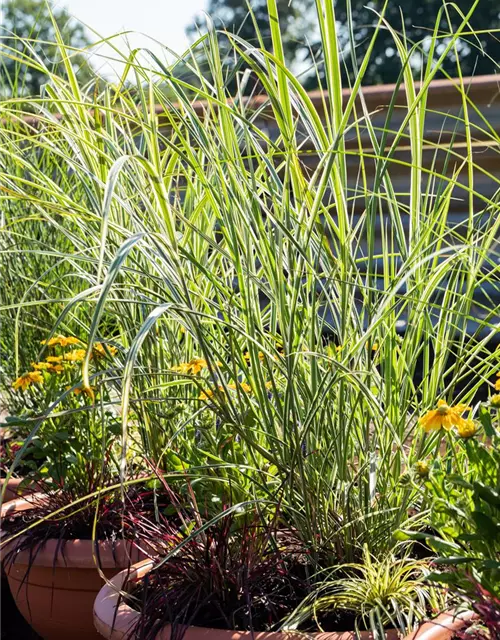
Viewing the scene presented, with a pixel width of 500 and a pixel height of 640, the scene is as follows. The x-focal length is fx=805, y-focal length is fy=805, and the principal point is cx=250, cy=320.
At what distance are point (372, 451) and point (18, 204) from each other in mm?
1463

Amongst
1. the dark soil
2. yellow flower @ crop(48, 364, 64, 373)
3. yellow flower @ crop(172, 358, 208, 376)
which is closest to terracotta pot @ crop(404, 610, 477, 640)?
yellow flower @ crop(172, 358, 208, 376)

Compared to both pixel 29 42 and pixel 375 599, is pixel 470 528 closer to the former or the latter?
pixel 375 599

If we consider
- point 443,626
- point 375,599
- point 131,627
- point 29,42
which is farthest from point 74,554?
point 29,42

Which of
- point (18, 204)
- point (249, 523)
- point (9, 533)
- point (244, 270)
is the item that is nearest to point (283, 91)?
point (244, 270)

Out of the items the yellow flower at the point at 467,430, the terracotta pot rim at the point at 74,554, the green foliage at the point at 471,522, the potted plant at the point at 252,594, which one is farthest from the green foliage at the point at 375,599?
the terracotta pot rim at the point at 74,554

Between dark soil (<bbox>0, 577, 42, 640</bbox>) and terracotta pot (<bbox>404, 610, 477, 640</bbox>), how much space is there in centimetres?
128

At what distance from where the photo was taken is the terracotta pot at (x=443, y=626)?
103 centimetres

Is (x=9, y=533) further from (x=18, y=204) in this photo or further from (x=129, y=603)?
(x=18, y=204)

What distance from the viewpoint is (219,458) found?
53.4 inches

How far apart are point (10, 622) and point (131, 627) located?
1.04m

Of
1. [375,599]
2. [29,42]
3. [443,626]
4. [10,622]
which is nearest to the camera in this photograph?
[443,626]

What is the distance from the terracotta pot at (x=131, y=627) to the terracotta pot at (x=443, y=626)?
0.24 ft

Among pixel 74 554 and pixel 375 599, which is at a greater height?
pixel 375 599

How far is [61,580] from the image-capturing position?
160 centimetres
